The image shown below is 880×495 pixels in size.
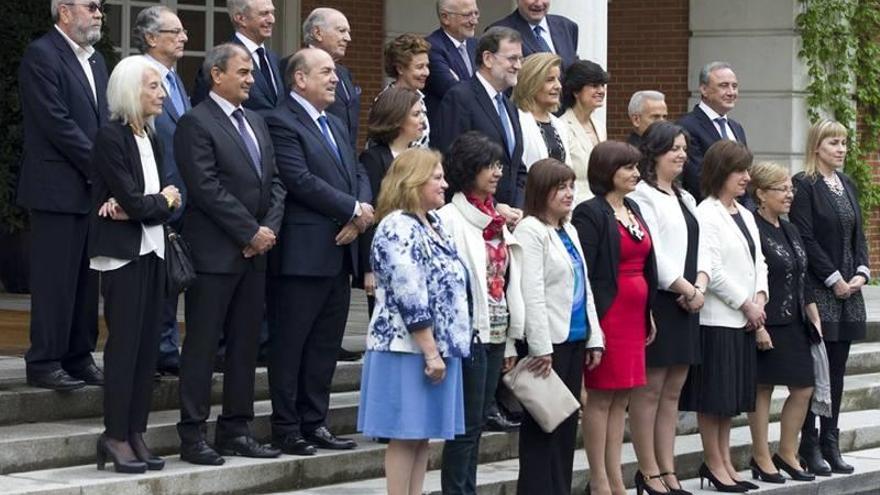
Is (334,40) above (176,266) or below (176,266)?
above

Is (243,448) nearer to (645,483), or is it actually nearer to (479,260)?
(479,260)

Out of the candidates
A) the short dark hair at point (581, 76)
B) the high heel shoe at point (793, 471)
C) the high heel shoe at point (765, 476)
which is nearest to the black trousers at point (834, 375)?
the high heel shoe at point (793, 471)

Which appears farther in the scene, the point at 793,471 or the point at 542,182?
the point at 793,471

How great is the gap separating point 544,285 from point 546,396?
48 centimetres

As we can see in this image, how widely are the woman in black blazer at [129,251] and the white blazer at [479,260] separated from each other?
47.1 inches

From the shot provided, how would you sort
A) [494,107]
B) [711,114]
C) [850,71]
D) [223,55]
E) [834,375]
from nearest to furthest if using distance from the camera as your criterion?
[223,55] → [494,107] → [834,375] → [711,114] → [850,71]

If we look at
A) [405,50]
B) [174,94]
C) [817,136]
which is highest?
[405,50]

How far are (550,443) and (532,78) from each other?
196cm

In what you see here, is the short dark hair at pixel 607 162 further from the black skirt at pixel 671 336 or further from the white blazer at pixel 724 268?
the white blazer at pixel 724 268

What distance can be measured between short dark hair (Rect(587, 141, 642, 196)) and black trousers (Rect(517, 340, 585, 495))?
776mm

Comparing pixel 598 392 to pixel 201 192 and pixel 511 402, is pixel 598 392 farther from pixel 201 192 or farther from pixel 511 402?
pixel 201 192

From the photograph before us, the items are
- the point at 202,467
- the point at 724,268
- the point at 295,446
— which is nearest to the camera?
the point at 202,467

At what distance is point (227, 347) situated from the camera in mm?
8602

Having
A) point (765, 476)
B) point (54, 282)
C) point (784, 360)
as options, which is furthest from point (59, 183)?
point (765, 476)
